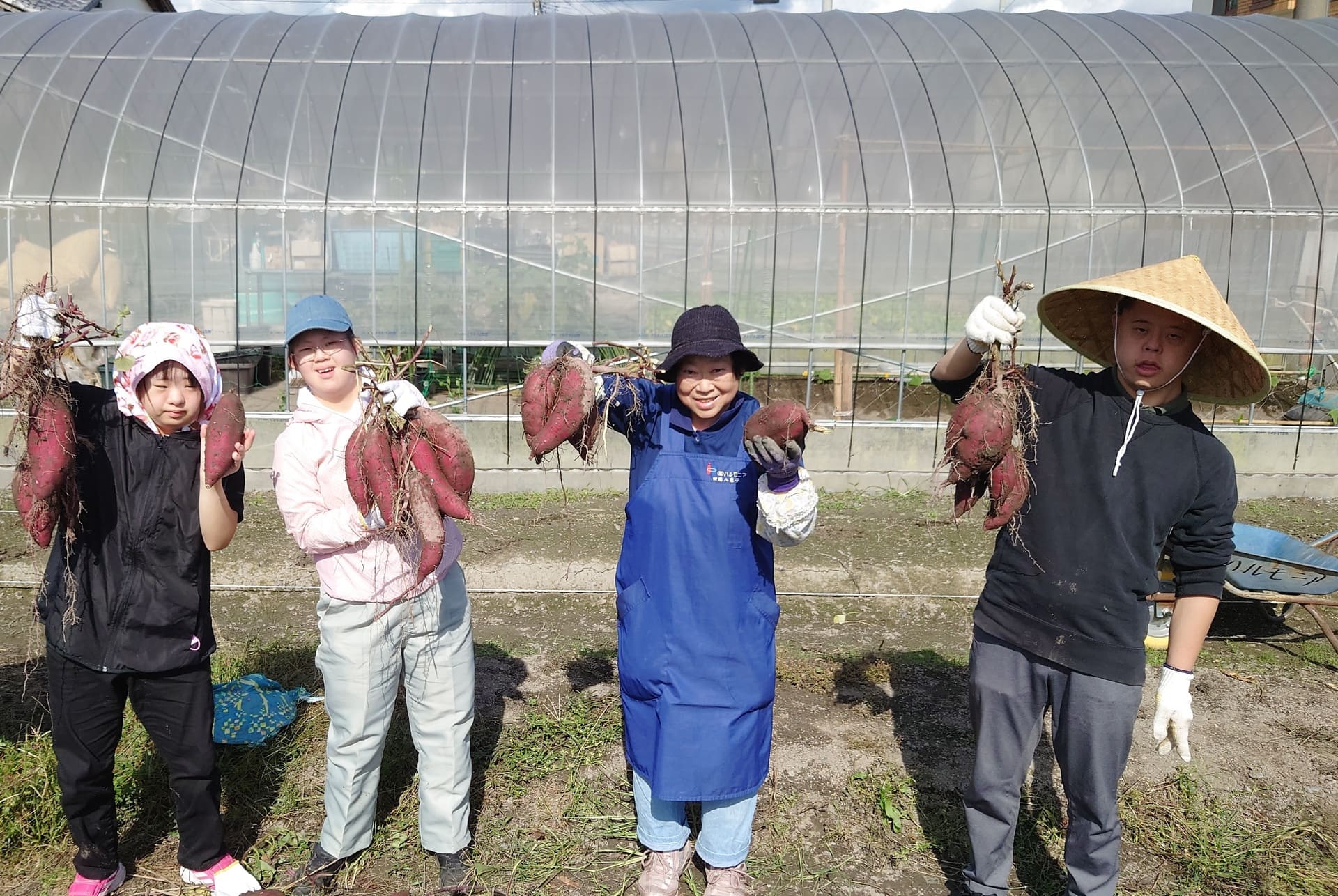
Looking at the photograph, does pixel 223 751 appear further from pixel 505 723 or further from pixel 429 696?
pixel 429 696

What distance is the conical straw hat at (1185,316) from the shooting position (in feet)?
7.17

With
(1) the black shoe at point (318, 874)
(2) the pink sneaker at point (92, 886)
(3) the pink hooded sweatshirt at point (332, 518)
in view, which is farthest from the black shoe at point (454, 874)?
(2) the pink sneaker at point (92, 886)

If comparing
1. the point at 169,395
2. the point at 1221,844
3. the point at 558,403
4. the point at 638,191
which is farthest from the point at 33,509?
the point at 638,191

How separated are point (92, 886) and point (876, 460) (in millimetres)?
6304

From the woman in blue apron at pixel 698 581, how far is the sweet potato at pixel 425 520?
0.50 meters

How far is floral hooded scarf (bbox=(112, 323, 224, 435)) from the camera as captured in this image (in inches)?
91.3

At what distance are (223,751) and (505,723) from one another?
1056mm

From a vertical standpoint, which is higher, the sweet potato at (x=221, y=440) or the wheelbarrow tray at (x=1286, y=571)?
the sweet potato at (x=221, y=440)

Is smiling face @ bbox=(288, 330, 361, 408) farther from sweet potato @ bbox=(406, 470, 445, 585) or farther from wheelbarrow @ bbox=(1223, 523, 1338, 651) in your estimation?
wheelbarrow @ bbox=(1223, 523, 1338, 651)

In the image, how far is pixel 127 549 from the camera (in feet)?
7.98

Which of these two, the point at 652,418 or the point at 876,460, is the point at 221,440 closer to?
the point at 652,418

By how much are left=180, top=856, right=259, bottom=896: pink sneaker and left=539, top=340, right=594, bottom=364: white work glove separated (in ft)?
5.80

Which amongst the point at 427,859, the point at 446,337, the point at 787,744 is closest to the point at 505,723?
the point at 427,859

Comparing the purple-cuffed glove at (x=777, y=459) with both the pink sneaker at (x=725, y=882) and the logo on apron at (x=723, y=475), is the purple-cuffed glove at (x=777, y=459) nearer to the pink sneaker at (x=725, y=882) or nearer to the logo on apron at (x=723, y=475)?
the logo on apron at (x=723, y=475)
